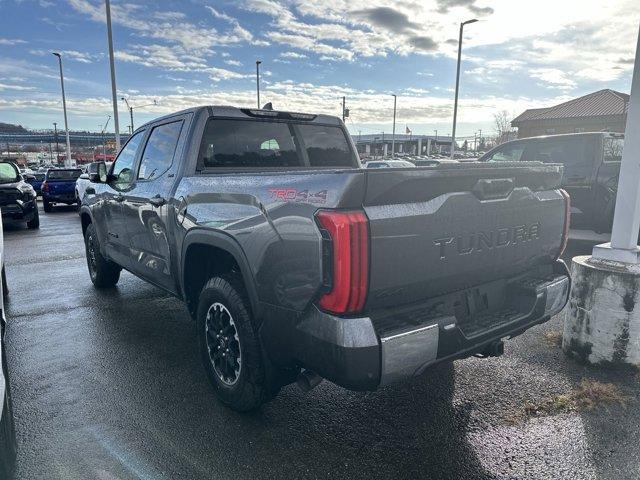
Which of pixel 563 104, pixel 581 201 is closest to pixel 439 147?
pixel 563 104

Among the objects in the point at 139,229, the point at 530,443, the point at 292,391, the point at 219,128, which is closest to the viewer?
the point at 530,443

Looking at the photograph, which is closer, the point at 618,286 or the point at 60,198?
the point at 618,286

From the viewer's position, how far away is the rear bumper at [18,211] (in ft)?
39.0

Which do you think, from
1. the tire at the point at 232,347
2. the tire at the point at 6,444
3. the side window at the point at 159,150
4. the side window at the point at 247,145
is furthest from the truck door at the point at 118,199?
the tire at the point at 6,444

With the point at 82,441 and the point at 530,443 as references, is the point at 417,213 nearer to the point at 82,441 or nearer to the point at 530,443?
the point at 530,443

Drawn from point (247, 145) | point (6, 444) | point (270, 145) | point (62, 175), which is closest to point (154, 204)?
point (247, 145)

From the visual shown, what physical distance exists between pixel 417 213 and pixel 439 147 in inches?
4489

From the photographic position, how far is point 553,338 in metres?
4.36

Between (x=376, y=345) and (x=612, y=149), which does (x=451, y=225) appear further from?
(x=612, y=149)

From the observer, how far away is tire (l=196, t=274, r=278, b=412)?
282cm

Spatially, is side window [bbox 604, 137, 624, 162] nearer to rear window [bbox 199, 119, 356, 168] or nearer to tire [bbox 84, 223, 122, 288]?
rear window [bbox 199, 119, 356, 168]

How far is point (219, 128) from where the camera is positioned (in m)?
3.89

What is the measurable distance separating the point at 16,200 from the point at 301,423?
475 inches

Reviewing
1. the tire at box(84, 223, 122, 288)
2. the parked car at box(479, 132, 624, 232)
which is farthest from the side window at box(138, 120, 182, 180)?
the parked car at box(479, 132, 624, 232)
